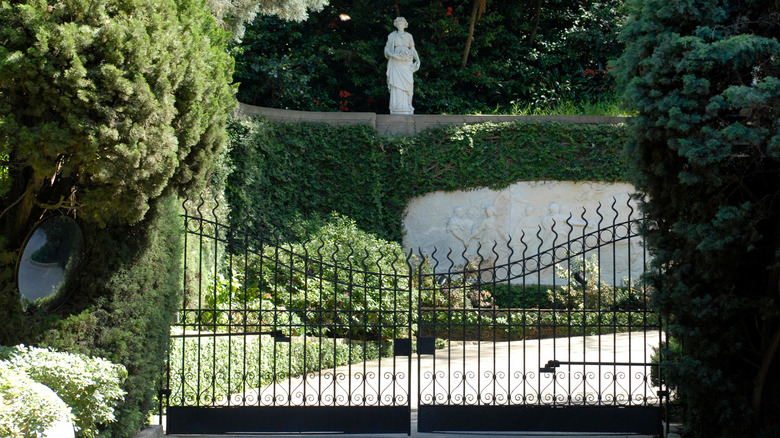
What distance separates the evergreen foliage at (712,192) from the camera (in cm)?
484

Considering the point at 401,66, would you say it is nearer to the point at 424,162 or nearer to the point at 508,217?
the point at 424,162

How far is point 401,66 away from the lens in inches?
601

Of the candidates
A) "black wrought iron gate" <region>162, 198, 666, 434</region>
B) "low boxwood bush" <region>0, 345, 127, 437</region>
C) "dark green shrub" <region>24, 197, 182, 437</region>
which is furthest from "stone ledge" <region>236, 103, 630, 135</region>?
"low boxwood bush" <region>0, 345, 127, 437</region>

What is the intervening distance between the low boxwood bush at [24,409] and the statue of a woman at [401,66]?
11.7m

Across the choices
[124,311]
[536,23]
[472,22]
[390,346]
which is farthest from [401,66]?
[124,311]

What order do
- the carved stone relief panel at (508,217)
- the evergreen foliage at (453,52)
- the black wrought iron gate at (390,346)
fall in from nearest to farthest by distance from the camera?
the black wrought iron gate at (390,346), the carved stone relief panel at (508,217), the evergreen foliage at (453,52)

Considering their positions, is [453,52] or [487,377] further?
[453,52]

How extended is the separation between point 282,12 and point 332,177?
10.1ft

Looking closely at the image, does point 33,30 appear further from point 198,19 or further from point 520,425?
point 520,425

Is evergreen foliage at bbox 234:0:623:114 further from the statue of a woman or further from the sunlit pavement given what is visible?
the sunlit pavement

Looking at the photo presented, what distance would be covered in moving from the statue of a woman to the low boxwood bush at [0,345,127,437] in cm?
1099

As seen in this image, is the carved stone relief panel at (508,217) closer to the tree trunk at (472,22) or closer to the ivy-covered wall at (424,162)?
the ivy-covered wall at (424,162)

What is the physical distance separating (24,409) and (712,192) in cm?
448

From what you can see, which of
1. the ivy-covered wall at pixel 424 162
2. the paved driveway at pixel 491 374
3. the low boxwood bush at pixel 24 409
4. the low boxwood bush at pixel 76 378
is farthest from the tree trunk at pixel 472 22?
the low boxwood bush at pixel 24 409
